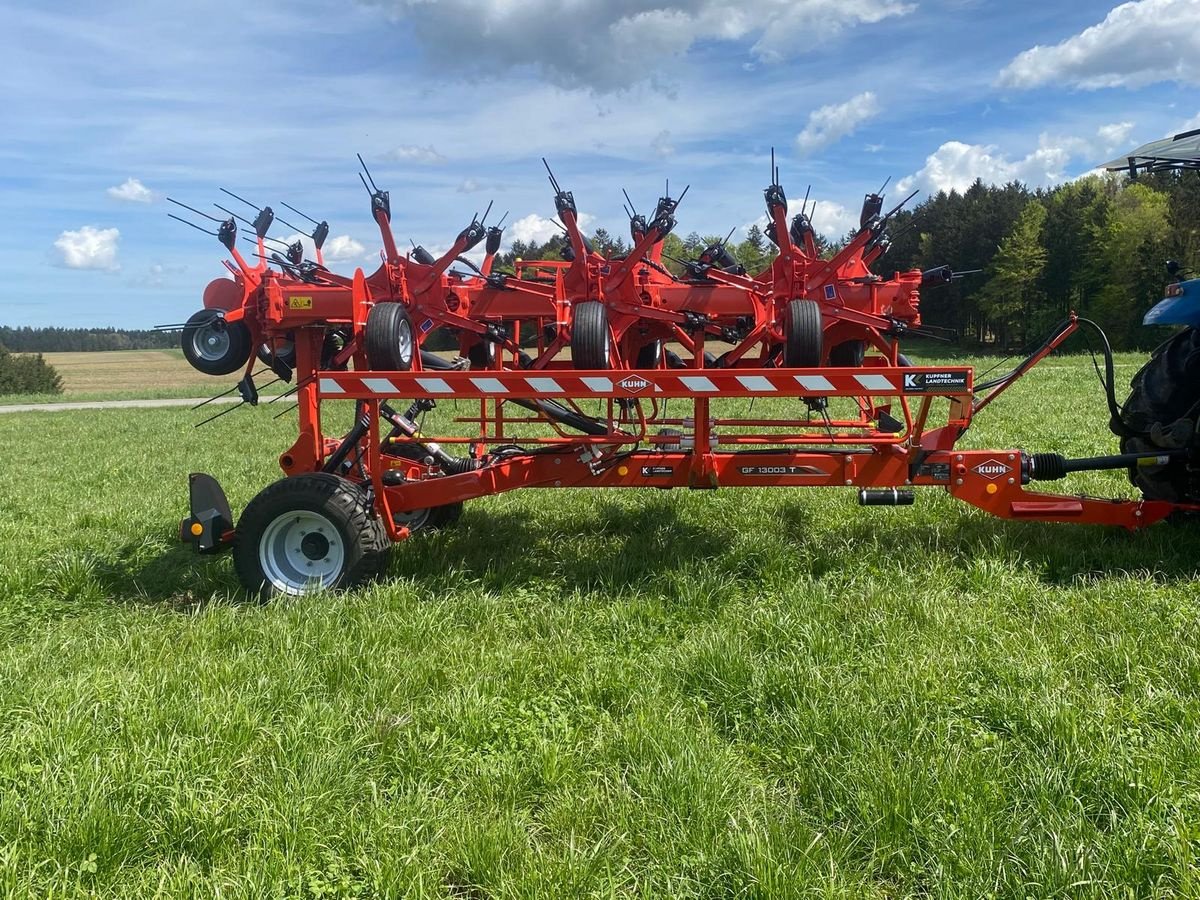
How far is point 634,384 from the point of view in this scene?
14.4 feet

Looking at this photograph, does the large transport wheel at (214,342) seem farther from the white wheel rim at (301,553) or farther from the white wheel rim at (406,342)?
the white wheel rim at (301,553)

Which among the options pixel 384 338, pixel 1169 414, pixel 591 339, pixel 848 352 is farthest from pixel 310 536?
pixel 1169 414

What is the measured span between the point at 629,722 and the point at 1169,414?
3.75 m

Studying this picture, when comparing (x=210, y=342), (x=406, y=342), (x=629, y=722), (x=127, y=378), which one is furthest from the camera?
(x=127, y=378)

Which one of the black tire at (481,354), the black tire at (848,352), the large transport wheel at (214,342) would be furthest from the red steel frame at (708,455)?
the black tire at (481,354)

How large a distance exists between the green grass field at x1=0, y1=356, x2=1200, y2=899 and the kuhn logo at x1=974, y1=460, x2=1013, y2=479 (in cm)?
49

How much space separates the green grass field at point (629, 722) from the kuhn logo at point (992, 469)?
49 centimetres

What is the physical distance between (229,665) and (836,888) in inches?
102

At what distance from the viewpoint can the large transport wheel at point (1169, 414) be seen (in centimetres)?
457

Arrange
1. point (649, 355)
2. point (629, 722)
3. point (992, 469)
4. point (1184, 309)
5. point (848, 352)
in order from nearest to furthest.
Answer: point (629, 722), point (1184, 309), point (992, 469), point (848, 352), point (649, 355)

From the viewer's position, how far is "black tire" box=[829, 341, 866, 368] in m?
7.13

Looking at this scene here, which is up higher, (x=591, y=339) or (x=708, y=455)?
(x=591, y=339)

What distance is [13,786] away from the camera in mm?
2664

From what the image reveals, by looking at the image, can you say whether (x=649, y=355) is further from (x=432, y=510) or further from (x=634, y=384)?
(x=634, y=384)
